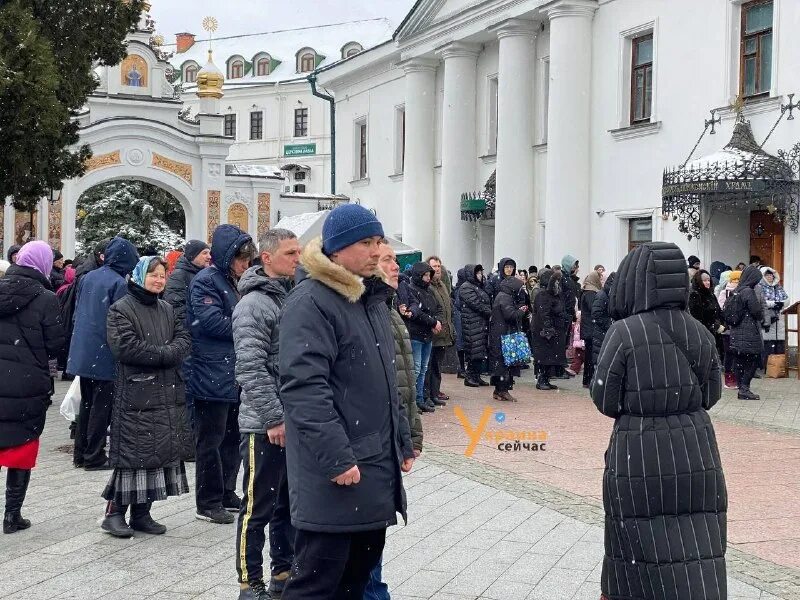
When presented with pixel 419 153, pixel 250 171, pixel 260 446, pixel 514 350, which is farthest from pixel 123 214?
pixel 260 446

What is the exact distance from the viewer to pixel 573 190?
78.2 feet

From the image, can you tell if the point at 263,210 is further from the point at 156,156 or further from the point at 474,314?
the point at 474,314

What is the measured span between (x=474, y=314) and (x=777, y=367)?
16.8ft

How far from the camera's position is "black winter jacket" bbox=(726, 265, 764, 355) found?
1421cm

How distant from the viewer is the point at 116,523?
6.96 meters

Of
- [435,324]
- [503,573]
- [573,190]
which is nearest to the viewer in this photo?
[503,573]

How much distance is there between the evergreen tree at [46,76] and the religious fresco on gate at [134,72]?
14618 mm

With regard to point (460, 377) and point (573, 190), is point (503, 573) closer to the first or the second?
point (460, 377)

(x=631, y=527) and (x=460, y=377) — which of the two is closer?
(x=631, y=527)

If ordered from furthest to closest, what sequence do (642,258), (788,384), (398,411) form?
(788,384)
(642,258)
(398,411)

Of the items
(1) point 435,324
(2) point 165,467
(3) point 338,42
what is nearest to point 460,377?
(1) point 435,324

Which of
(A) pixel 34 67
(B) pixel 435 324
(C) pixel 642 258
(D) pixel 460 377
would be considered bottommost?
(D) pixel 460 377

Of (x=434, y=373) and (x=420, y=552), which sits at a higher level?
(x=434, y=373)

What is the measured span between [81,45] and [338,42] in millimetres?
52826
